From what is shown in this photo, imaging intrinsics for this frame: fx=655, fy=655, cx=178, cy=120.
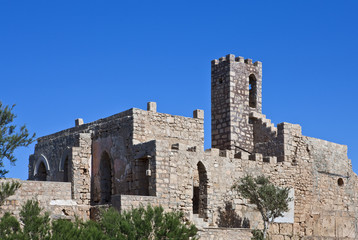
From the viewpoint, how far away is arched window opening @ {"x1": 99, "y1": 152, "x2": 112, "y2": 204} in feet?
97.2

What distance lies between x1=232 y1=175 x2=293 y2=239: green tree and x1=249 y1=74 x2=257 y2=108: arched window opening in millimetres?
6685

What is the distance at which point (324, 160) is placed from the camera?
33.0m

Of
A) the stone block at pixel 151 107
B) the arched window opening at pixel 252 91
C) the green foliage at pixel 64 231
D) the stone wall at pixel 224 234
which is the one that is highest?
the arched window opening at pixel 252 91

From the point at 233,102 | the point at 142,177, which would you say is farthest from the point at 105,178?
the point at 233,102

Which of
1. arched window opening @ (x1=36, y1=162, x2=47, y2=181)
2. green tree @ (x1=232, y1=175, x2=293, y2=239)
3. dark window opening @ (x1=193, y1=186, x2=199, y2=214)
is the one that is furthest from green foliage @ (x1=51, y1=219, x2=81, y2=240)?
arched window opening @ (x1=36, y1=162, x2=47, y2=181)

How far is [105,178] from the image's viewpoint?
29.8 metres

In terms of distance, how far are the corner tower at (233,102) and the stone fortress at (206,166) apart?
50mm

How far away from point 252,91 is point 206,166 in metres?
7.67

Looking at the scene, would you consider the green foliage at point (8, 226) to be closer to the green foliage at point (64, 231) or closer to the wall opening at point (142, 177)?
the green foliage at point (64, 231)

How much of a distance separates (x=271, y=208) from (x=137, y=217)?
7332mm

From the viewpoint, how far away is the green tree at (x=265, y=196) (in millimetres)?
26984

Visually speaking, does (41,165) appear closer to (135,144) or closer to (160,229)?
(135,144)

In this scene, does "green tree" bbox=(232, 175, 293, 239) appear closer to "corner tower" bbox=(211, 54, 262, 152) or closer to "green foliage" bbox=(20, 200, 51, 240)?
"corner tower" bbox=(211, 54, 262, 152)

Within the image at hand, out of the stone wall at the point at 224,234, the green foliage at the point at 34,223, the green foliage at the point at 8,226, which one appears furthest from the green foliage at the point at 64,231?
the stone wall at the point at 224,234
